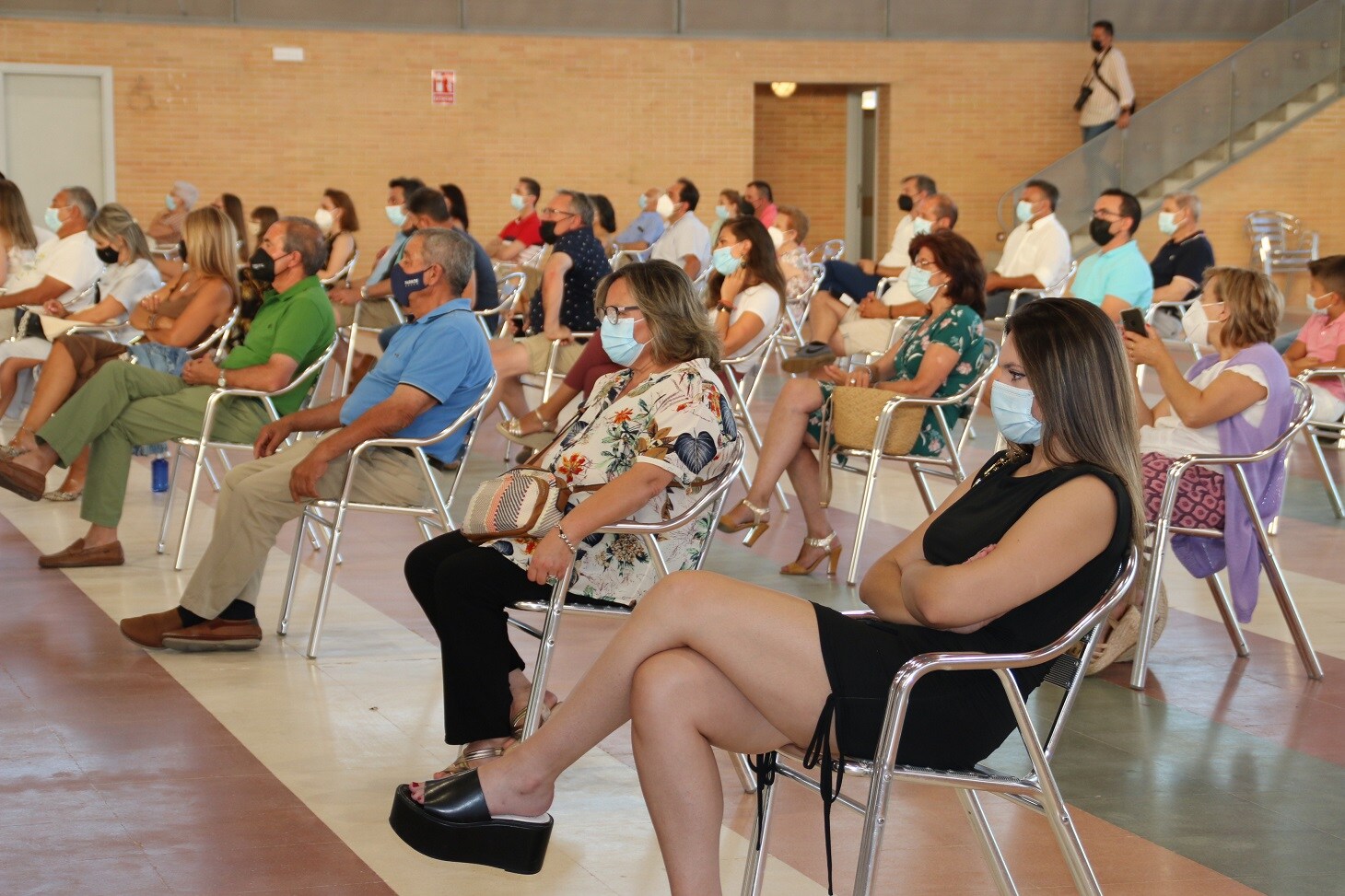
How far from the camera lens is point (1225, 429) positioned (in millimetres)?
4430

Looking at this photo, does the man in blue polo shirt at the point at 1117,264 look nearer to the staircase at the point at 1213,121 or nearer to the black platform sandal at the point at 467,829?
the black platform sandal at the point at 467,829

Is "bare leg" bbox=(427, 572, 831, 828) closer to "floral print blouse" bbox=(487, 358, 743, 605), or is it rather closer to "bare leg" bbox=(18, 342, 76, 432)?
"floral print blouse" bbox=(487, 358, 743, 605)

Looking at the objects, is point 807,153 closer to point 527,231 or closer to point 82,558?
point 527,231

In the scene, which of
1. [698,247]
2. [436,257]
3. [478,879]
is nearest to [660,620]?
[478,879]

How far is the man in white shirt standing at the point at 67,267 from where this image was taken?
7324 millimetres

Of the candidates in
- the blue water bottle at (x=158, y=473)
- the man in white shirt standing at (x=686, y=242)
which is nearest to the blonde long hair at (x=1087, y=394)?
the blue water bottle at (x=158, y=473)

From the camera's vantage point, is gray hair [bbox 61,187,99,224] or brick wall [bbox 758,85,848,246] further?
brick wall [bbox 758,85,848,246]

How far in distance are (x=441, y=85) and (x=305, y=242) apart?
10.9 m

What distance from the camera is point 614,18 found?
15812 millimetres

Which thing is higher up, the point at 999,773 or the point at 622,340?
the point at 622,340

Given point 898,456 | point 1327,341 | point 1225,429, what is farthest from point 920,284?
point 1327,341

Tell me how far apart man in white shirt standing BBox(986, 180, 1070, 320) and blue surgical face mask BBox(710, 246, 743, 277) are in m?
2.74

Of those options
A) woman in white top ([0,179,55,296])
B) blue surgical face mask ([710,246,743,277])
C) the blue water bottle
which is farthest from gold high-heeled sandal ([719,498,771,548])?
woman in white top ([0,179,55,296])

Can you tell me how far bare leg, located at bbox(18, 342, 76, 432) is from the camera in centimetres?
562
